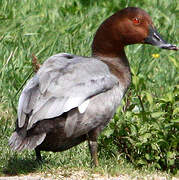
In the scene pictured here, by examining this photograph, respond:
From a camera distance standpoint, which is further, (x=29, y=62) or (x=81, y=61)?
(x=29, y=62)

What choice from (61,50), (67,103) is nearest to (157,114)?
(67,103)

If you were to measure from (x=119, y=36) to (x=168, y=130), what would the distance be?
36.1 inches

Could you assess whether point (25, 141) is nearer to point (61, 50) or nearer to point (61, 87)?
point (61, 87)

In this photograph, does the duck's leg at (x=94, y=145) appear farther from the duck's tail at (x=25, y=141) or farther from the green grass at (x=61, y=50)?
the duck's tail at (x=25, y=141)

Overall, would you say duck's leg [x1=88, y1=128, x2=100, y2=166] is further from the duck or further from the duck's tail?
the duck's tail

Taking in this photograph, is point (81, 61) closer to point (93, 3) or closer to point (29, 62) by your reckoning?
point (29, 62)

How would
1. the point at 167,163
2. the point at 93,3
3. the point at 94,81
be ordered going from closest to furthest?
1. the point at 94,81
2. the point at 167,163
3. the point at 93,3

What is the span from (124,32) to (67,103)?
3.68 feet

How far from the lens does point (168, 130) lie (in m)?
4.89

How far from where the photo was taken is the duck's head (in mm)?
5165

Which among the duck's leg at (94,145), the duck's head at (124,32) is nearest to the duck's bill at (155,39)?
the duck's head at (124,32)

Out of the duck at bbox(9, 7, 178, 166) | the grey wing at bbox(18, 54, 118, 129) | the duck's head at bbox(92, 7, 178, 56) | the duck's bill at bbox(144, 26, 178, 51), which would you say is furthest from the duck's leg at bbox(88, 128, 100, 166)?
the duck's bill at bbox(144, 26, 178, 51)

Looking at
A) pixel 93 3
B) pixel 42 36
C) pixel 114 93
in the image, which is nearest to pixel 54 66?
pixel 114 93

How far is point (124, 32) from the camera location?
5.17 metres
